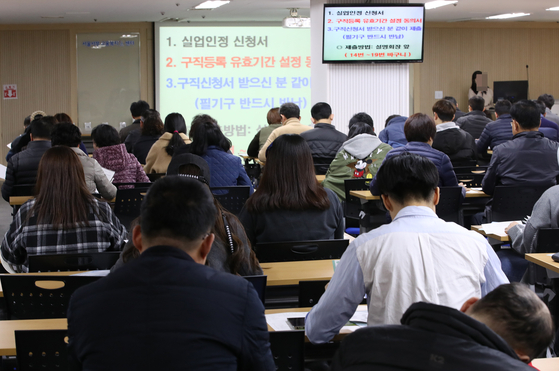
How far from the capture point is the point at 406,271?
1.88 meters

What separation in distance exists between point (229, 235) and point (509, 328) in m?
1.33

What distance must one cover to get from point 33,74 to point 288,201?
1050 cm

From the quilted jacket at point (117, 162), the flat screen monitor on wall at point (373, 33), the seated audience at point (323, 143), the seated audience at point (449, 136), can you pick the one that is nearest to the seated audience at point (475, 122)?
the flat screen monitor on wall at point (373, 33)

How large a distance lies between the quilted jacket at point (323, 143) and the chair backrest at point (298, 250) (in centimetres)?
336

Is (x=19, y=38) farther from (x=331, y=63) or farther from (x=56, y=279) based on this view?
(x=56, y=279)

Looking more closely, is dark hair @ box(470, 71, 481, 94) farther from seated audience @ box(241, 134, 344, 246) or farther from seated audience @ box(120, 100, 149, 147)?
seated audience @ box(241, 134, 344, 246)

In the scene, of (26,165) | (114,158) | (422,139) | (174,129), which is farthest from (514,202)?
(26,165)

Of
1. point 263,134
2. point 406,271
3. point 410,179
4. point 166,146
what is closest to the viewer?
point 406,271

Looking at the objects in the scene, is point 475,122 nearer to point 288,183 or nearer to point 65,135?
point 65,135

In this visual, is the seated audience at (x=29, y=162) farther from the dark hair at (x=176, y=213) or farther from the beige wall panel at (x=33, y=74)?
the beige wall panel at (x=33, y=74)

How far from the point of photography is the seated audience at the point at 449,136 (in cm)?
621

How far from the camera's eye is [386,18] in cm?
758

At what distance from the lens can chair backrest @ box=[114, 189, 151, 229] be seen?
179 inches

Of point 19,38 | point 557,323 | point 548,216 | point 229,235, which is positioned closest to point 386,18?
point 548,216
